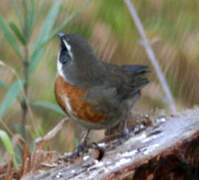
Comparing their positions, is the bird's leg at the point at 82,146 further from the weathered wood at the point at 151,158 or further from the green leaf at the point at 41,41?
the green leaf at the point at 41,41

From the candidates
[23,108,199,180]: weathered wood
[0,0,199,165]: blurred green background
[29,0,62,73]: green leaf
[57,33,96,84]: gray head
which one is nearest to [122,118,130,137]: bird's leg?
[23,108,199,180]: weathered wood

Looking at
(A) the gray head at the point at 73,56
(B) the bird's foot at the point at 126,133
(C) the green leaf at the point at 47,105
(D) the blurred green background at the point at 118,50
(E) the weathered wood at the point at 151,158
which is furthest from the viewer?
(D) the blurred green background at the point at 118,50

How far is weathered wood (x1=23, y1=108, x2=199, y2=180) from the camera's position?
2898 millimetres

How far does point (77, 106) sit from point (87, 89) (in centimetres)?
16

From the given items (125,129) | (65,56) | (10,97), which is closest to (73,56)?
(65,56)

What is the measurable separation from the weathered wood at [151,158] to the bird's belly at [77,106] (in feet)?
1.01

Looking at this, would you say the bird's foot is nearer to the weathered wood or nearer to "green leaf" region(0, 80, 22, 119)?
the weathered wood

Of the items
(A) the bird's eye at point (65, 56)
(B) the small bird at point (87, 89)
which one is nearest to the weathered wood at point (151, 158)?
(B) the small bird at point (87, 89)

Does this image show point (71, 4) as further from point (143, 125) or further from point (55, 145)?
point (143, 125)

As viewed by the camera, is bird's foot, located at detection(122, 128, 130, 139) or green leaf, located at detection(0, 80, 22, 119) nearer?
bird's foot, located at detection(122, 128, 130, 139)

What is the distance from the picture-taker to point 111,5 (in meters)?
5.99

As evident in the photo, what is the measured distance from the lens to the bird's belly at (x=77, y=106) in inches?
158

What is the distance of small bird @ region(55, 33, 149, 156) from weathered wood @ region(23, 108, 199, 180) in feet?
1.13

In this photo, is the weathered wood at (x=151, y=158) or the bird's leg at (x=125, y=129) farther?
the bird's leg at (x=125, y=129)
